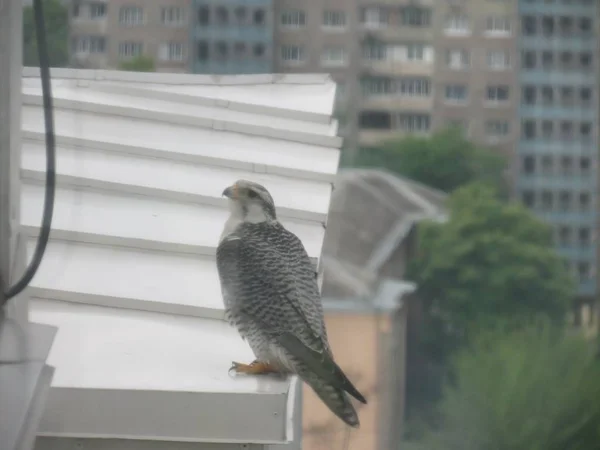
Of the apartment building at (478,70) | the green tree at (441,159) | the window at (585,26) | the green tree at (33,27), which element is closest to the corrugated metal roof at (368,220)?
the green tree at (441,159)

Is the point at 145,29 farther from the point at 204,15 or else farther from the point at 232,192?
the point at 232,192

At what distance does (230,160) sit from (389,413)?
79cm

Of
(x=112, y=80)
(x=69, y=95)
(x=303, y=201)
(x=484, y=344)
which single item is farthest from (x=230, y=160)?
(x=484, y=344)

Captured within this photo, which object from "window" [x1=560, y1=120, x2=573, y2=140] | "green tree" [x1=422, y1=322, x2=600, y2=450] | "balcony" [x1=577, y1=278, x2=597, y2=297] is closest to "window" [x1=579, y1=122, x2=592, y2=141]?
"window" [x1=560, y1=120, x2=573, y2=140]

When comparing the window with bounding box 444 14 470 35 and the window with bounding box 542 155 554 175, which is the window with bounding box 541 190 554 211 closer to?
the window with bounding box 542 155 554 175

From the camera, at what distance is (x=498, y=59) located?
12.1 m

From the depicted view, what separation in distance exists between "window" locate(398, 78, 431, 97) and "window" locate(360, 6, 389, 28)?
0.56 m

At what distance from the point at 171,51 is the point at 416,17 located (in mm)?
5298

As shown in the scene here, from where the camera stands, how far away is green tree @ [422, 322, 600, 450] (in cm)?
537

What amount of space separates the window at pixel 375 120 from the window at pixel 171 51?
3.94 m

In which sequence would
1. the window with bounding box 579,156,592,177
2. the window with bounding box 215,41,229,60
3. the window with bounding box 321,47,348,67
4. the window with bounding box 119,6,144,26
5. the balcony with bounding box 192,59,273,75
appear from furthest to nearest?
the window with bounding box 579,156,592,177 → the window with bounding box 321,47,348,67 → the window with bounding box 215,41,229,60 → the balcony with bounding box 192,59,273,75 → the window with bounding box 119,6,144,26

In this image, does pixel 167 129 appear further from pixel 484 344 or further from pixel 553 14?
pixel 553 14

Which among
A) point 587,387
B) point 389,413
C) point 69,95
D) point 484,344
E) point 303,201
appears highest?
point 69,95

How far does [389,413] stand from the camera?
8.32ft
